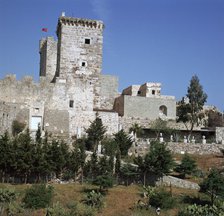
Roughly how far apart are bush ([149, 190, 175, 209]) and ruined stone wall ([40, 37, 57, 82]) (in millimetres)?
25069

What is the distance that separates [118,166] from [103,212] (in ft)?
24.4

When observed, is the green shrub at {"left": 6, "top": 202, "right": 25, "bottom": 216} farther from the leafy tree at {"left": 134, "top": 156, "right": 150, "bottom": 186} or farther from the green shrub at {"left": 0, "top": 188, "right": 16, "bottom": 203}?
the leafy tree at {"left": 134, "top": 156, "right": 150, "bottom": 186}

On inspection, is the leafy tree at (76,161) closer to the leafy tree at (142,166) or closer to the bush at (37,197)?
the leafy tree at (142,166)

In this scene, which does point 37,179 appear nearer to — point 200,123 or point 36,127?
point 36,127

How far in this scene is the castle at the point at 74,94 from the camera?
49.5m

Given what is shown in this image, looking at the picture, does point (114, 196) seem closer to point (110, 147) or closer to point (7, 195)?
point (7, 195)

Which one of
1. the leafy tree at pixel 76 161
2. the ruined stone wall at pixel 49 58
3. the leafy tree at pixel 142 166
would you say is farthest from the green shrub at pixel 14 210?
the ruined stone wall at pixel 49 58

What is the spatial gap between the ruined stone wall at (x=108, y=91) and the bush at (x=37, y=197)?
26.0 metres

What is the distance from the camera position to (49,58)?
5806cm

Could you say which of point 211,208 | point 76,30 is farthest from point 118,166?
point 76,30

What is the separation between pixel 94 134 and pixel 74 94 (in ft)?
21.3

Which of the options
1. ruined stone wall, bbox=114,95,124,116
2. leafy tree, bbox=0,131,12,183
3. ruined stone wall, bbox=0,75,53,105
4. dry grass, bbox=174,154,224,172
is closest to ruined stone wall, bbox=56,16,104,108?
ruined stone wall, bbox=114,95,124,116

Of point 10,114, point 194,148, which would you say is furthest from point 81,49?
point 194,148

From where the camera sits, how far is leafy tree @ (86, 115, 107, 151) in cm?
4594
